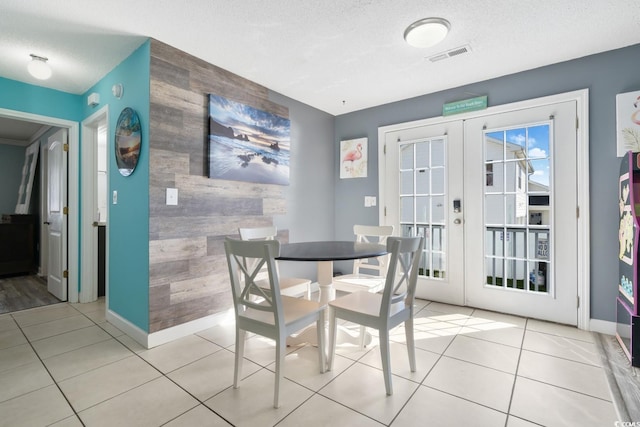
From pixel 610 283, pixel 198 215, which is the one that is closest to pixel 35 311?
pixel 198 215

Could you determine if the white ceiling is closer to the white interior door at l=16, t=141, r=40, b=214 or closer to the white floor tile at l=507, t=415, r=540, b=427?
the white floor tile at l=507, t=415, r=540, b=427

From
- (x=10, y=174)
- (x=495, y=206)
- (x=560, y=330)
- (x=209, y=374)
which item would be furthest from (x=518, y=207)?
(x=10, y=174)

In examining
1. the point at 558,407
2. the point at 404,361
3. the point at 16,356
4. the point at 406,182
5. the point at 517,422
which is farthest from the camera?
the point at 406,182

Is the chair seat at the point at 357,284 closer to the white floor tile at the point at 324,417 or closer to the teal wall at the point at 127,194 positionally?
the white floor tile at the point at 324,417

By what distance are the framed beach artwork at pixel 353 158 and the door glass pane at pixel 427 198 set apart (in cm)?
55

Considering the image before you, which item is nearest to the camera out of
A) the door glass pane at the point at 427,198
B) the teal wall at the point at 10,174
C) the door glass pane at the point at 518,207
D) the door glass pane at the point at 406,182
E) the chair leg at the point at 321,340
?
the chair leg at the point at 321,340

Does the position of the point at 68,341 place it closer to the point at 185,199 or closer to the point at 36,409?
the point at 36,409

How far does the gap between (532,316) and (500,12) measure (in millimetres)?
2741

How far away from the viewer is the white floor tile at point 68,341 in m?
2.33

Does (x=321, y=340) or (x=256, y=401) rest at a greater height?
(x=321, y=340)

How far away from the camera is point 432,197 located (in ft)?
11.6

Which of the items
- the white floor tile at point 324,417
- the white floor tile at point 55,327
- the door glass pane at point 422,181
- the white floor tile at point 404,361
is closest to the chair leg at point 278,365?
the white floor tile at point 324,417

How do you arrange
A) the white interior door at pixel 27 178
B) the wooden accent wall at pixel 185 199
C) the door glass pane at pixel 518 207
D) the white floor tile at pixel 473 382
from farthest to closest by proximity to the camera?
1. the white interior door at pixel 27 178
2. the door glass pane at pixel 518 207
3. the wooden accent wall at pixel 185 199
4. the white floor tile at pixel 473 382

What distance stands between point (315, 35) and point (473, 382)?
108 inches
